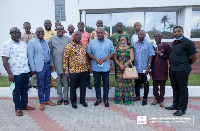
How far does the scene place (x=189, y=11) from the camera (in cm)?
739

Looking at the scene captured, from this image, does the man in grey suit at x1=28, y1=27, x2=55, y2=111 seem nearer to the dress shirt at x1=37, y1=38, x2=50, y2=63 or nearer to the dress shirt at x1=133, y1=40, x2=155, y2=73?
the dress shirt at x1=37, y1=38, x2=50, y2=63

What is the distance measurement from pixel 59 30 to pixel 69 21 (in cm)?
316

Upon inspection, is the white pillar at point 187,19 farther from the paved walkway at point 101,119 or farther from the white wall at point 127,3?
the paved walkway at point 101,119

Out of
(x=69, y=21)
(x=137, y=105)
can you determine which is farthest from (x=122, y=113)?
(x=69, y=21)

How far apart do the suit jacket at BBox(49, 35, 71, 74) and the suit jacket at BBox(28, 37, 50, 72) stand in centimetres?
37

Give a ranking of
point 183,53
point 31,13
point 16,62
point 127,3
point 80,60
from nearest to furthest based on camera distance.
Answer: 1. point 183,53
2. point 16,62
3. point 80,60
4. point 127,3
5. point 31,13

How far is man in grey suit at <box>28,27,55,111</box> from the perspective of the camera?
4.25 m

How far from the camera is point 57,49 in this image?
15.0ft

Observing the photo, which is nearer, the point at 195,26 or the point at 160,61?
the point at 160,61

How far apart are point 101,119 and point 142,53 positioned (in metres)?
2.02

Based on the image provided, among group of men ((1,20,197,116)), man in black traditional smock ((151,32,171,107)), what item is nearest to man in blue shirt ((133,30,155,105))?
group of men ((1,20,197,116))

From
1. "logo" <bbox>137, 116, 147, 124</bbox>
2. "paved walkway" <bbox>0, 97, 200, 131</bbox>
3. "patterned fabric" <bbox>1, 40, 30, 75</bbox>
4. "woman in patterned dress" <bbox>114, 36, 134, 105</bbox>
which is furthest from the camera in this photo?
"woman in patterned dress" <bbox>114, 36, 134, 105</bbox>

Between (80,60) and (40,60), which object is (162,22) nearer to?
(80,60)

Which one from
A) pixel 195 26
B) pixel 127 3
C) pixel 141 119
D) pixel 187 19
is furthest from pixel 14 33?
pixel 195 26
